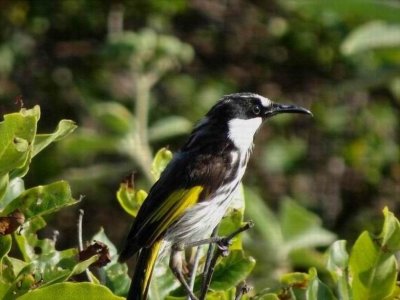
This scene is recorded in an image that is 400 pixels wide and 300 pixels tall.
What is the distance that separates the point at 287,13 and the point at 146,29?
1005 millimetres

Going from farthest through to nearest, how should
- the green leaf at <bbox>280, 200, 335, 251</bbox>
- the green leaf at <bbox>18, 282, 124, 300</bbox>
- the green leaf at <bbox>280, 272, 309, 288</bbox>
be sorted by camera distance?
1. the green leaf at <bbox>280, 200, 335, 251</bbox>
2. the green leaf at <bbox>280, 272, 309, 288</bbox>
3. the green leaf at <bbox>18, 282, 124, 300</bbox>

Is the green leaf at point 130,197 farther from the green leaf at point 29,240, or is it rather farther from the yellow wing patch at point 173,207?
the yellow wing patch at point 173,207

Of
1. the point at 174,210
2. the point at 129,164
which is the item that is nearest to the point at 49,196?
the point at 174,210

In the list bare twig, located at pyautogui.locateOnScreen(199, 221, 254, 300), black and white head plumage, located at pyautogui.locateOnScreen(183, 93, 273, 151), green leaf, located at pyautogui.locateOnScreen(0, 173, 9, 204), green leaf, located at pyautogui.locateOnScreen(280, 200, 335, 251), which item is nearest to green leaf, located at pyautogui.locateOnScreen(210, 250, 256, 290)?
bare twig, located at pyautogui.locateOnScreen(199, 221, 254, 300)

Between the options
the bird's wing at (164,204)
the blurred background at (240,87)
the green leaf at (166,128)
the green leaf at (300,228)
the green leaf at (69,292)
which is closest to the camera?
the green leaf at (69,292)

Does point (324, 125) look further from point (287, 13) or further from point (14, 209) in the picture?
point (14, 209)

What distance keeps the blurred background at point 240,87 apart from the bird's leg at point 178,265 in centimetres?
316

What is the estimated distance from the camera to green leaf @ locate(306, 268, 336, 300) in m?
2.57

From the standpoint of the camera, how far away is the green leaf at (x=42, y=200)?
252 cm

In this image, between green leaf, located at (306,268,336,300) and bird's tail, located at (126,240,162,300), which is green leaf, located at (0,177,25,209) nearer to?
bird's tail, located at (126,240,162,300)

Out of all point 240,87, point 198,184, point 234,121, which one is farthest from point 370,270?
point 240,87

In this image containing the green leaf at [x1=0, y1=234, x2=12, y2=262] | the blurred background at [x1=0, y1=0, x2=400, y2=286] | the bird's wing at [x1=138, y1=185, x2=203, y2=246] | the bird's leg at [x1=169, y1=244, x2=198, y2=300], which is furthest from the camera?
the blurred background at [x1=0, y1=0, x2=400, y2=286]

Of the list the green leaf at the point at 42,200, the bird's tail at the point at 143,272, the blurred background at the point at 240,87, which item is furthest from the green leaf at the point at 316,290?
the blurred background at the point at 240,87

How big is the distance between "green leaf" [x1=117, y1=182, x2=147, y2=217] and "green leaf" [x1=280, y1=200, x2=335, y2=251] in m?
2.19
